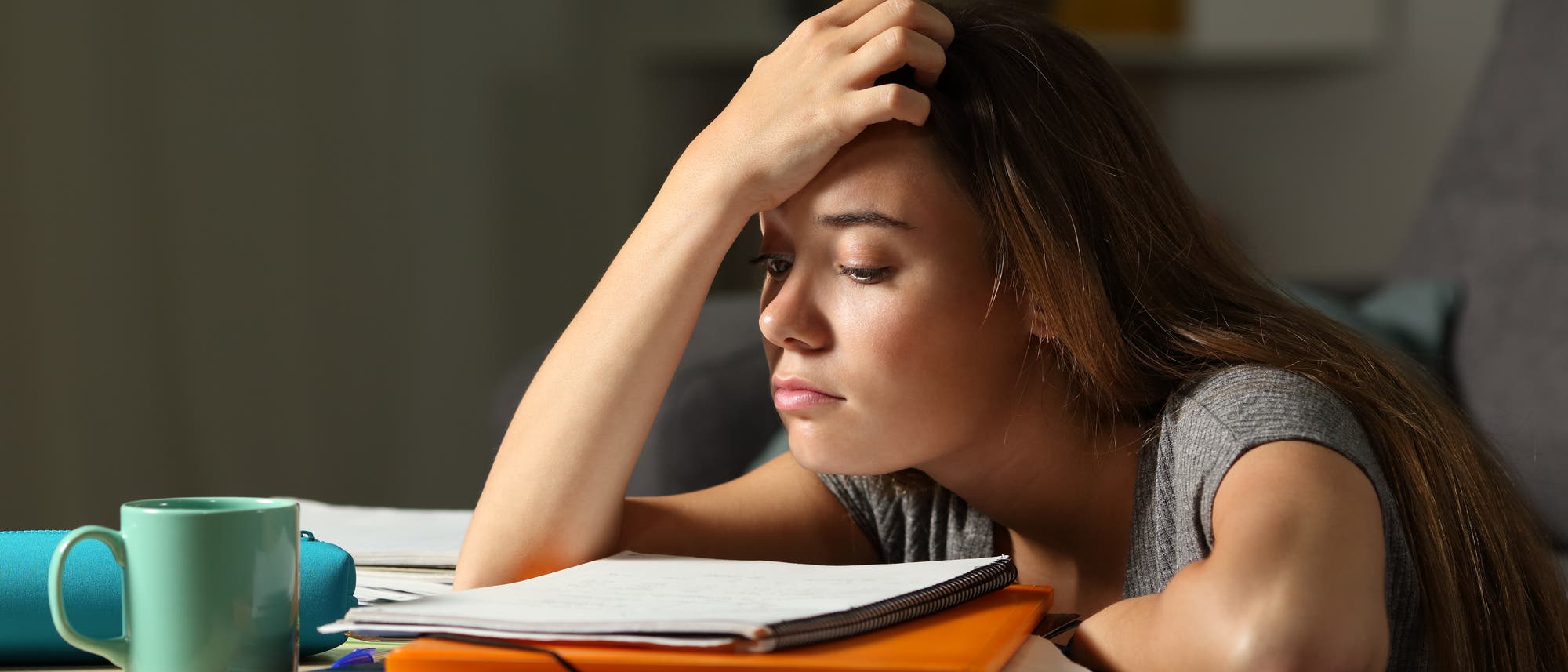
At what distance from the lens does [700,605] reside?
63 centimetres

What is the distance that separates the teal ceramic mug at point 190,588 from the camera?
61 centimetres

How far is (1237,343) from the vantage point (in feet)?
2.77

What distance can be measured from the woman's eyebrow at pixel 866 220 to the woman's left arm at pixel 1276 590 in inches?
10.0

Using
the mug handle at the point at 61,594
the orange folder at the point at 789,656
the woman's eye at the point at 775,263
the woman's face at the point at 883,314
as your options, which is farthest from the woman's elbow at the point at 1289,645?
the mug handle at the point at 61,594

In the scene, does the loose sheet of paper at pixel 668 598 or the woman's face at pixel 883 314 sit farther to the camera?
the woman's face at pixel 883 314

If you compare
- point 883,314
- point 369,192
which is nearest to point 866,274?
point 883,314

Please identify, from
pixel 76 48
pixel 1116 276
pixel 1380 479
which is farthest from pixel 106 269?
pixel 1380 479

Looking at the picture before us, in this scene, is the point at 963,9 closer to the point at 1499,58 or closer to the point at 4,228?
the point at 1499,58

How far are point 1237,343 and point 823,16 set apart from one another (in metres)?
0.35

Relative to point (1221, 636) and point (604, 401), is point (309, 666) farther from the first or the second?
point (1221, 636)

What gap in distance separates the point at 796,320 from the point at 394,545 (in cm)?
34

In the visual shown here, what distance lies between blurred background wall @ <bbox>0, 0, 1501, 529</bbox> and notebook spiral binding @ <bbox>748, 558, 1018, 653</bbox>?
99cm

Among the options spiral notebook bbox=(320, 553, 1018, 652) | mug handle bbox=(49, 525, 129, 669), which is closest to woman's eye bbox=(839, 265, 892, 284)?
spiral notebook bbox=(320, 553, 1018, 652)

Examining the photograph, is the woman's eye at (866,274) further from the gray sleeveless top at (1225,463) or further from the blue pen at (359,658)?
the blue pen at (359,658)
